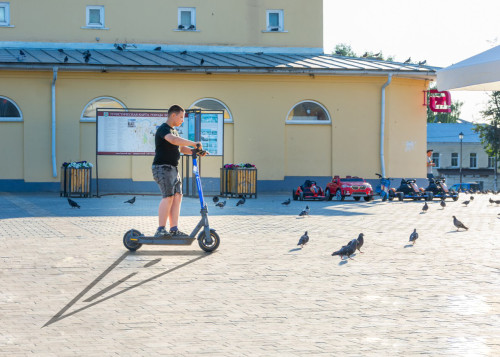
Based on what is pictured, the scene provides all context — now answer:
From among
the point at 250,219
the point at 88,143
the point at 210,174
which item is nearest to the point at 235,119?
the point at 210,174

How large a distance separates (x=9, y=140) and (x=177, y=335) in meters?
22.7

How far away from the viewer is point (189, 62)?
27.9 metres

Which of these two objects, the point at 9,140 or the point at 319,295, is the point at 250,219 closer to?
the point at 319,295

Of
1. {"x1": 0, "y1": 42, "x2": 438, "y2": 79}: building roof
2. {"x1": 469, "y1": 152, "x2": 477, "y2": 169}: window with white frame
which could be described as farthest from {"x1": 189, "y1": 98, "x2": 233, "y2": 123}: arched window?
{"x1": 469, "y1": 152, "x2": 477, "y2": 169}: window with white frame

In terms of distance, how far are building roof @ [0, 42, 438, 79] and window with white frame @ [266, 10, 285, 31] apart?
3.86 feet

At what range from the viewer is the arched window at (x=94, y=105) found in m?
27.5

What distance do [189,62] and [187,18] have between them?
3.89 meters

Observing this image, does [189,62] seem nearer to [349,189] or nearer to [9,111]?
[9,111]

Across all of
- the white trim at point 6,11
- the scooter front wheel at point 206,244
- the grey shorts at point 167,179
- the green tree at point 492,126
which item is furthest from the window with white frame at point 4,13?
the green tree at point 492,126

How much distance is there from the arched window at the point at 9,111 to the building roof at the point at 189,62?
57.7 inches

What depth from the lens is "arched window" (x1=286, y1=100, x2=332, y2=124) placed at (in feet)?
93.9

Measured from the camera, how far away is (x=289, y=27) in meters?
31.6

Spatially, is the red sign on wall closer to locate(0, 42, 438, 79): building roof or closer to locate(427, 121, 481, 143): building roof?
locate(0, 42, 438, 79): building roof

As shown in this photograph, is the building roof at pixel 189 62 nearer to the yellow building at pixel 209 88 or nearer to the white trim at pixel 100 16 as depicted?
the yellow building at pixel 209 88
